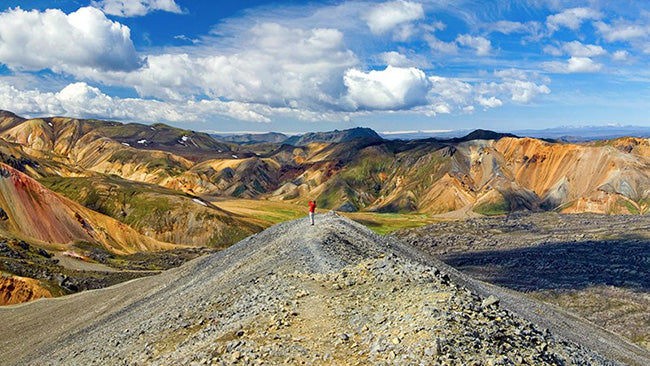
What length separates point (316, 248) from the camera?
31.6 metres

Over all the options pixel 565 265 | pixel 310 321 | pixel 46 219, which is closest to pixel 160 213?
pixel 46 219

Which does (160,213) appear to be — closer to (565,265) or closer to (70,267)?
(70,267)

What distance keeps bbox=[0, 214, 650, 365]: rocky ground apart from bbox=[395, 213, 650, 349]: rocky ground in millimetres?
25093

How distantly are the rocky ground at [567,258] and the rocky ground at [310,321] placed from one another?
988 inches

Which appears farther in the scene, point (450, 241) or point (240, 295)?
point (450, 241)

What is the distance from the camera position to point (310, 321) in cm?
2048

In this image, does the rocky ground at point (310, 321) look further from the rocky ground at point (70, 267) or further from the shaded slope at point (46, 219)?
the shaded slope at point (46, 219)

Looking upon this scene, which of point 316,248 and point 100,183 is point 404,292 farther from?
point 100,183

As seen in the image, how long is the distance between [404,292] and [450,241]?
350 feet

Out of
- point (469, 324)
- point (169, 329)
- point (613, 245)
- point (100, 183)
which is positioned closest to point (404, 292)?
point (469, 324)

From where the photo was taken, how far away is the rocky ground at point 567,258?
64500mm

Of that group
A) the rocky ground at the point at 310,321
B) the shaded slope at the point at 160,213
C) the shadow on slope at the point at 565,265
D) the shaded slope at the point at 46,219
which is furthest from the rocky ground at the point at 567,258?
the shaded slope at the point at 46,219

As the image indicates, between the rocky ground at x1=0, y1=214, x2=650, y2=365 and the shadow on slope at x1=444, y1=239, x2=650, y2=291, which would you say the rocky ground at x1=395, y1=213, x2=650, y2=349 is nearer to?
the shadow on slope at x1=444, y1=239, x2=650, y2=291

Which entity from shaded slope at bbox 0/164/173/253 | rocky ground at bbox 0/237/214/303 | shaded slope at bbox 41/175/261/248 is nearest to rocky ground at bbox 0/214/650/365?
rocky ground at bbox 0/237/214/303
